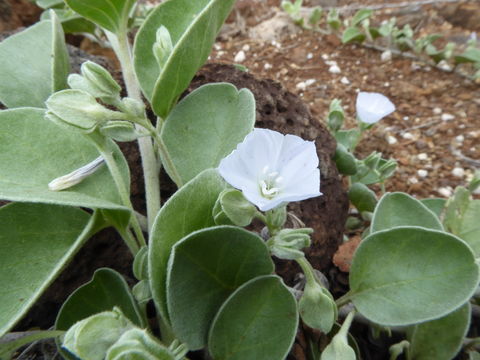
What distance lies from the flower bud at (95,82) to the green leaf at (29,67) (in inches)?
5.8

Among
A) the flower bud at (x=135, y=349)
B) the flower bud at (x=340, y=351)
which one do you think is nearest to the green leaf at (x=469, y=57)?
the flower bud at (x=340, y=351)

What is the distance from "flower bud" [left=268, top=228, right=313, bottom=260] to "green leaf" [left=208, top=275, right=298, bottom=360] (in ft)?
0.14

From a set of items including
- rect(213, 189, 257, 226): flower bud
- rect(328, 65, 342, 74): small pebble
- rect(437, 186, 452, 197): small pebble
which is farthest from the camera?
rect(328, 65, 342, 74): small pebble

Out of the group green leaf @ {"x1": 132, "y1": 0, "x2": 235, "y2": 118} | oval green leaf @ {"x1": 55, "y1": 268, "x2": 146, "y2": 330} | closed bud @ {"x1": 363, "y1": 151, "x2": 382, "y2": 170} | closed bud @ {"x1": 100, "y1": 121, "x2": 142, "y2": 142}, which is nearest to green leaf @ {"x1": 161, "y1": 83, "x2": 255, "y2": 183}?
green leaf @ {"x1": 132, "y1": 0, "x2": 235, "y2": 118}

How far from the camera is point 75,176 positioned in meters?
0.93

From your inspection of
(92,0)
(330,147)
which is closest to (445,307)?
(330,147)

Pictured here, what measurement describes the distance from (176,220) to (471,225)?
0.76 metres

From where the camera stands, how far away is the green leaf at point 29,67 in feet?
3.71

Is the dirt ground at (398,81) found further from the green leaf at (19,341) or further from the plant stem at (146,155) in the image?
the green leaf at (19,341)

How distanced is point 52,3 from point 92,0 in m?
1.00


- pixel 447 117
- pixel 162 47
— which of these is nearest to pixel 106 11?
pixel 162 47

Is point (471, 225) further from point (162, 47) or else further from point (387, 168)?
point (162, 47)

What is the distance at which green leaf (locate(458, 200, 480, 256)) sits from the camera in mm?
1142

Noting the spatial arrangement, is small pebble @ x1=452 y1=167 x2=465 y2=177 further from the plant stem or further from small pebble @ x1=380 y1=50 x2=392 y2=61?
the plant stem
